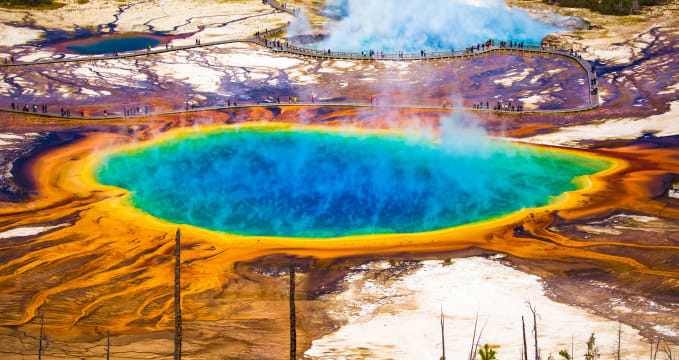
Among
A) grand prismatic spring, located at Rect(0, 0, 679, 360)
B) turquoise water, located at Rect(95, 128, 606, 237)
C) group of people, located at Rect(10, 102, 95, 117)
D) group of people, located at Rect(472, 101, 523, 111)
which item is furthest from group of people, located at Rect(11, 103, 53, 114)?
group of people, located at Rect(472, 101, 523, 111)

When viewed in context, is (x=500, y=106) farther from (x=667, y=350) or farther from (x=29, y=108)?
(x=29, y=108)

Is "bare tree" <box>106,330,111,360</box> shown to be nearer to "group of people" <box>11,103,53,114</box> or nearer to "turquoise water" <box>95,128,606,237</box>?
"turquoise water" <box>95,128,606,237</box>

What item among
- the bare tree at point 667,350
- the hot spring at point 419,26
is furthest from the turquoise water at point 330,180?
the hot spring at point 419,26

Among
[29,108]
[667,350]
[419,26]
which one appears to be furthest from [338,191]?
[419,26]

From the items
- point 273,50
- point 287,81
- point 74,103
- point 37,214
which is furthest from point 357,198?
point 273,50

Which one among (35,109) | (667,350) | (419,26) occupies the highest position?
(419,26)
